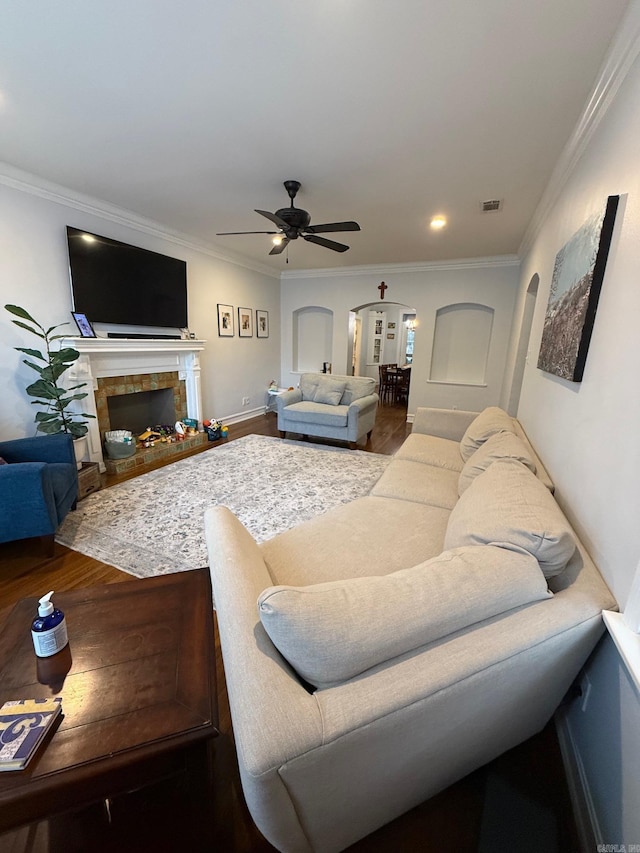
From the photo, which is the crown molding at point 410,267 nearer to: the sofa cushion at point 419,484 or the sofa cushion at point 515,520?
the sofa cushion at point 419,484

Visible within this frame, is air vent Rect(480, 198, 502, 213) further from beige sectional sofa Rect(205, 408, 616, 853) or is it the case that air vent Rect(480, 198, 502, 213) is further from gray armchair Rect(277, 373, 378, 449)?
beige sectional sofa Rect(205, 408, 616, 853)

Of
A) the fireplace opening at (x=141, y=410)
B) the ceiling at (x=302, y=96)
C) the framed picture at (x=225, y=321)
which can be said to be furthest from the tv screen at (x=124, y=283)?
the fireplace opening at (x=141, y=410)

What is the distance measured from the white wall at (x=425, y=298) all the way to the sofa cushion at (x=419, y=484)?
353cm

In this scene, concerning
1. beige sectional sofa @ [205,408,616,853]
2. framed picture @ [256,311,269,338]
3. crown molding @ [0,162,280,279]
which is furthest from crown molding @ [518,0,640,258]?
framed picture @ [256,311,269,338]

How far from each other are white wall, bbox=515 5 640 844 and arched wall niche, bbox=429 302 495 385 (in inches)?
144

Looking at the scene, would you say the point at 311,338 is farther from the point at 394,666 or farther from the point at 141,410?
the point at 394,666

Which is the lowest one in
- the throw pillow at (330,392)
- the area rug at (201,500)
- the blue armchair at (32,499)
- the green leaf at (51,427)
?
the area rug at (201,500)

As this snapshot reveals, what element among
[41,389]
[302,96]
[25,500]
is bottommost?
[25,500]

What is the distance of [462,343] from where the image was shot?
5598 mm

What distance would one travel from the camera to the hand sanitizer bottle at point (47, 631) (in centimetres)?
96

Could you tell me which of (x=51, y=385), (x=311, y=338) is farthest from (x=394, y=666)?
(x=311, y=338)

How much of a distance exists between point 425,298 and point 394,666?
222 inches

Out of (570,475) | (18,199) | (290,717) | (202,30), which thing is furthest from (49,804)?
(18,199)

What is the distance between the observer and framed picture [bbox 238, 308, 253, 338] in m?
5.56
